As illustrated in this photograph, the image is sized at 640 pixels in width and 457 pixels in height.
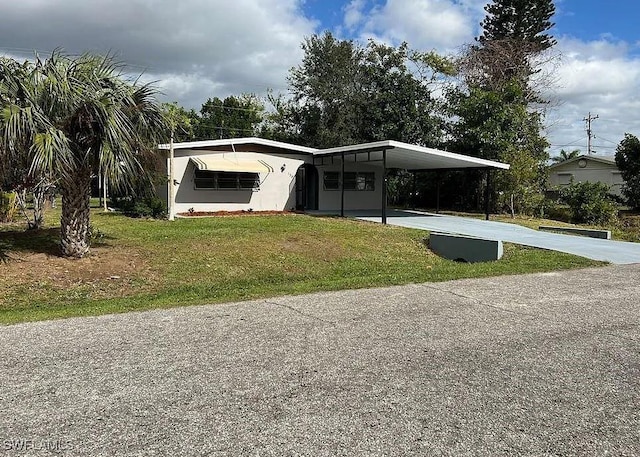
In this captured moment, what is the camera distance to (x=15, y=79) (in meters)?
7.25

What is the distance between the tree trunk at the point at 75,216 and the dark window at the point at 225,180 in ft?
31.0

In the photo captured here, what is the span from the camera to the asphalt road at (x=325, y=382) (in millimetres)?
2676

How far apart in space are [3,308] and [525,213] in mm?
19528

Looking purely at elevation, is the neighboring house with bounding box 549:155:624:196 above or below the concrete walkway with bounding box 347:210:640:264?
above

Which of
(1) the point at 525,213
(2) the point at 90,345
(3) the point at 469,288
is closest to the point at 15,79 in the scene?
(2) the point at 90,345

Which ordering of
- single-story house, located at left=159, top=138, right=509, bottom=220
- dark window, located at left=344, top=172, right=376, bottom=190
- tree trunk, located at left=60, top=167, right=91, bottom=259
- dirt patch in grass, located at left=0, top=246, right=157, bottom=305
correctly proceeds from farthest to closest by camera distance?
dark window, located at left=344, top=172, right=376, bottom=190
single-story house, located at left=159, top=138, right=509, bottom=220
tree trunk, located at left=60, top=167, right=91, bottom=259
dirt patch in grass, located at left=0, top=246, right=157, bottom=305

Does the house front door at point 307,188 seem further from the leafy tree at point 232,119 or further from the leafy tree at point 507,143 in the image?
the leafy tree at point 232,119

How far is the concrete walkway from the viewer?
35.1 ft

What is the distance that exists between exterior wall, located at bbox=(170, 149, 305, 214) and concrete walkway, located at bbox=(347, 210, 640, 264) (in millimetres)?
4175

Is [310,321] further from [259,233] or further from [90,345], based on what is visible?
[259,233]

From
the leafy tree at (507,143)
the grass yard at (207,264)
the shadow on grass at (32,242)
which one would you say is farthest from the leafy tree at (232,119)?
the shadow on grass at (32,242)

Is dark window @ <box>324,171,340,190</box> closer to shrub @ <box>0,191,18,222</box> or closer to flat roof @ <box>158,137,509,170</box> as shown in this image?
flat roof @ <box>158,137,509,170</box>

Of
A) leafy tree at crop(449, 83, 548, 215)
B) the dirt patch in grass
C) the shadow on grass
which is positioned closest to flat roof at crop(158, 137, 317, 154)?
the shadow on grass

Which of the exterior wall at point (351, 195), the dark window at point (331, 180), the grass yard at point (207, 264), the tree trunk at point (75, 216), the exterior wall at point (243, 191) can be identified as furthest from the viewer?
the dark window at point (331, 180)
